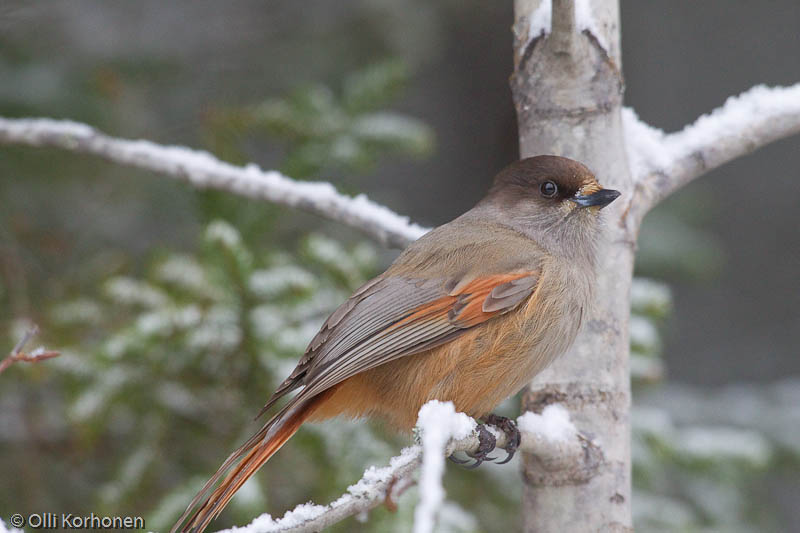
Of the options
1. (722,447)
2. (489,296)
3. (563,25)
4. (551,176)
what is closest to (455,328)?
(489,296)

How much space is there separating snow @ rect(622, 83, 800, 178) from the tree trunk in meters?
0.11

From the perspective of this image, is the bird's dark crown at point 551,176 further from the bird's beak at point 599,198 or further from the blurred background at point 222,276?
the blurred background at point 222,276

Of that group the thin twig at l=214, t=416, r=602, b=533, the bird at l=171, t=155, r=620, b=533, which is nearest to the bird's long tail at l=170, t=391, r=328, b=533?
the bird at l=171, t=155, r=620, b=533

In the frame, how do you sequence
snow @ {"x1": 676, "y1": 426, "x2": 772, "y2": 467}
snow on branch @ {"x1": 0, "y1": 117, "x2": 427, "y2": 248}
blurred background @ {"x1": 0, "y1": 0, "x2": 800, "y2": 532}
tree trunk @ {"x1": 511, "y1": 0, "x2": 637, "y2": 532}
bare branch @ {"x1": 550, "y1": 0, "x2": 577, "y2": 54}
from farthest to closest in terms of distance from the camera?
snow @ {"x1": 676, "y1": 426, "x2": 772, "y2": 467} < blurred background @ {"x1": 0, "y1": 0, "x2": 800, "y2": 532} < snow on branch @ {"x1": 0, "y1": 117, "x2": 427, "y2": 248} < tree trunk @ {"x1": 511, "y1": 0, "x2": 637, "y2": 532} < bare branch @ {"x1": 550, "y1": 0, "x2": 577, "y2": 54}

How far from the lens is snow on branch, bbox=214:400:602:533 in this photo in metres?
1.57

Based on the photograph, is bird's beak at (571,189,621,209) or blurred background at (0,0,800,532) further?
blurred background at (0,0,800,532)

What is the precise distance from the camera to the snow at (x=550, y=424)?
2463mm

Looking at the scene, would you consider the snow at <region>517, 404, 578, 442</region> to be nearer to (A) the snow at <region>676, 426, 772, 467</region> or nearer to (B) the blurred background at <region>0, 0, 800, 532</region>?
(B) the blurred background at <region>0, 0, 800, 532</region>

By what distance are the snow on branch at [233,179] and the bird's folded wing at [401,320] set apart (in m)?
0.22

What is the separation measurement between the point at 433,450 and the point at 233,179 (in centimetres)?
163

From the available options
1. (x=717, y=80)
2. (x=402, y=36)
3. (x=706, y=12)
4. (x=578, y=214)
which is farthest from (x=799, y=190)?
(x=578, y=214)

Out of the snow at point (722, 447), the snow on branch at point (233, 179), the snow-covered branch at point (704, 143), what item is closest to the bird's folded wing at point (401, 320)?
the snow on branch at point (233, 179)

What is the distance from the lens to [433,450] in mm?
1675

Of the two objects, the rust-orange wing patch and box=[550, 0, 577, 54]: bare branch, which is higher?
box=[550, 0, 577, 54]: bare branch
